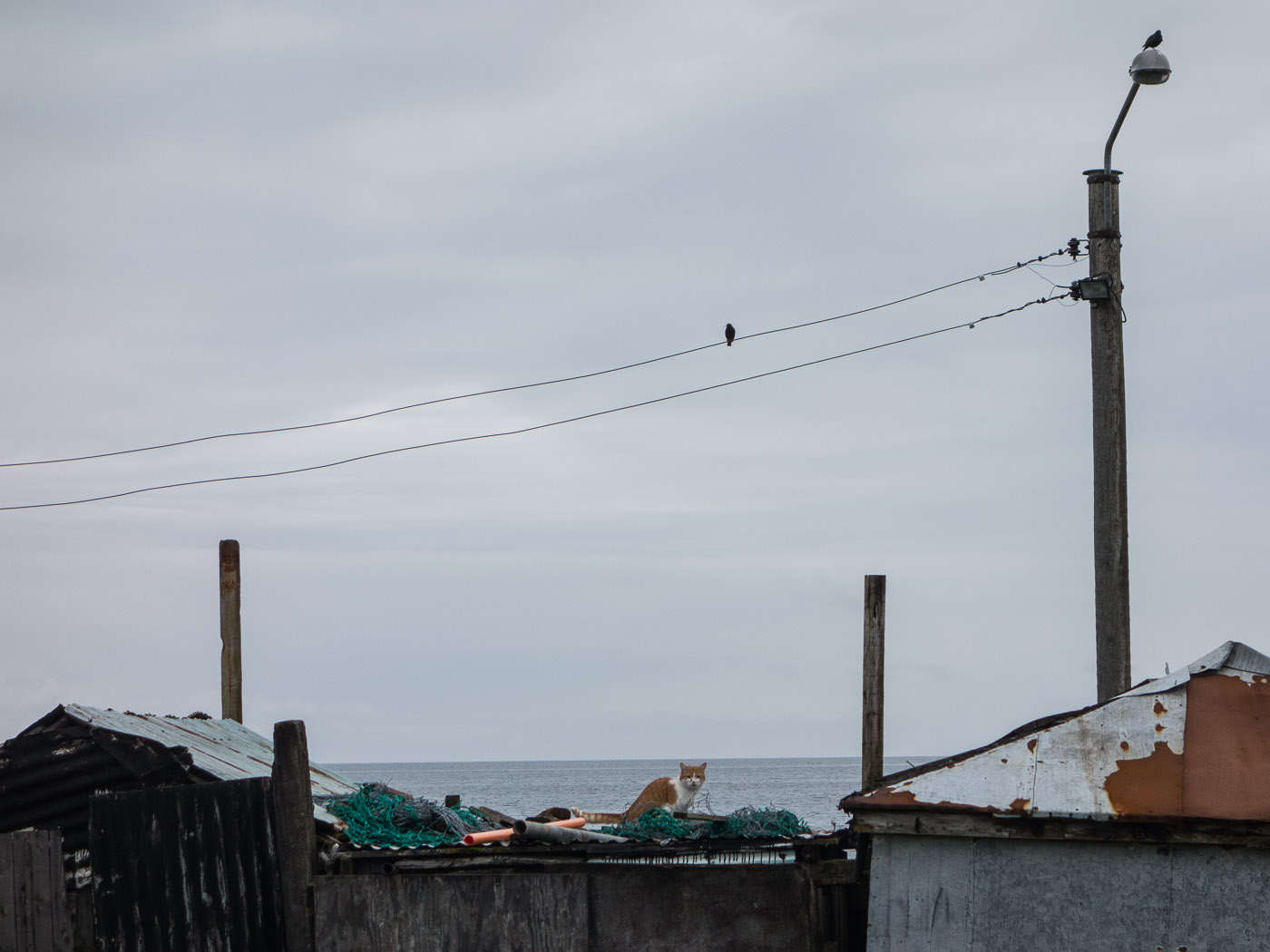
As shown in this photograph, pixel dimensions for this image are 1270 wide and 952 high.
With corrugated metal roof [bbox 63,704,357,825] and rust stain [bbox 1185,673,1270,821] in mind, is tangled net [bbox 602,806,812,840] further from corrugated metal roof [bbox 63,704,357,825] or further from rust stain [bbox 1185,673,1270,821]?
rust stain [bbox 1185,673,1270,821]

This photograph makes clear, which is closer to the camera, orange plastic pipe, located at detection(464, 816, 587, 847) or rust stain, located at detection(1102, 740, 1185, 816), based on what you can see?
rust stain, located at detection(1102, 740, 1185, 816)

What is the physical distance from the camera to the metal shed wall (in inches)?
335

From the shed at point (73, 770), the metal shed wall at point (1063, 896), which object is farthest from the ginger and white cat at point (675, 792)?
the metal shed wall at point (1063, 896)

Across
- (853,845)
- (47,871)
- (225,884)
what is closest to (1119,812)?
(853,845)

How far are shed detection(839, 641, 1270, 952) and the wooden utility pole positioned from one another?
1.61 meters

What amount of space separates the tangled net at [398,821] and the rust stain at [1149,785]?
4733mm

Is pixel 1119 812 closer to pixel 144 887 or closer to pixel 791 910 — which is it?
pixel 791 910

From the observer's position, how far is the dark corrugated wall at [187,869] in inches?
389

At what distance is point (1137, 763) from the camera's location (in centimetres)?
884

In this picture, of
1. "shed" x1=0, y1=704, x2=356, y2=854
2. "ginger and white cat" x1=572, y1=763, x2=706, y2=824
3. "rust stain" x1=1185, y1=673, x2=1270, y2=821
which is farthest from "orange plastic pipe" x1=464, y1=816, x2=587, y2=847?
"ginger and white cat" x1=572, y1=763, x2=706, y2=824

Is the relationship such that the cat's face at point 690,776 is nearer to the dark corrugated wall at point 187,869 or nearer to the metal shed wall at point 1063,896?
the dark corrugated wall at point 187,869


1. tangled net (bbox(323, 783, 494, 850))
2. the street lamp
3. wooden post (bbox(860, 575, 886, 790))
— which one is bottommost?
tangled net (bbox(323, 783, 494, 850))

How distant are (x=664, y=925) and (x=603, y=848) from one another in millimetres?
672

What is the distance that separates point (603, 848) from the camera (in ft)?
31.6
